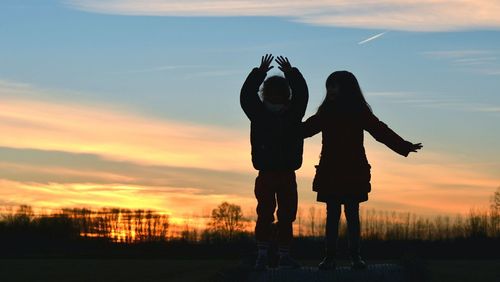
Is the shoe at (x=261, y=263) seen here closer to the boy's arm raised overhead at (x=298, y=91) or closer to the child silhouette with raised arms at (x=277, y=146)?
the child silhouette with raised arms at (x=277, y=146)

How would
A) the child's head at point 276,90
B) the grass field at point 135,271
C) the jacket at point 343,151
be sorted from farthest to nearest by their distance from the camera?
the grass field at point 135,271 < the child's head at point 276,90 < the jacket at point 343,151

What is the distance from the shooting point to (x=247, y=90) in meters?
12.0

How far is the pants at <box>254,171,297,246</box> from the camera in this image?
39.0 feet

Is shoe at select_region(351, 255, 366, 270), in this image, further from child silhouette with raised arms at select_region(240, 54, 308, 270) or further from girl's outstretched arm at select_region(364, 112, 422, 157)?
girl's outstretched arm at select_region(364, 112, 422, 157)

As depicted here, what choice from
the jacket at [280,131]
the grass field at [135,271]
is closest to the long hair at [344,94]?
the jacket at [280,131]

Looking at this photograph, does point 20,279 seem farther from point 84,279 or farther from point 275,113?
point 275,113

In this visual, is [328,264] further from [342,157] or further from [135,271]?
[135,271]

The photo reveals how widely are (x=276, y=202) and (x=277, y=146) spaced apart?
748 mm

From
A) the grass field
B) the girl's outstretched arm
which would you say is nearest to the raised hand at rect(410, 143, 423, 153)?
the girl's outstretched arm

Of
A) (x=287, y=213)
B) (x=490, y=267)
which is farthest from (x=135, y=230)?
(x=287, y=213)

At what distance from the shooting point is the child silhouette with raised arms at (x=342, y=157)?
11.7 metres

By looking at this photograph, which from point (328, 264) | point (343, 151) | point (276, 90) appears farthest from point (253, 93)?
point (328, 264)

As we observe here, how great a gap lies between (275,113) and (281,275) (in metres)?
1.93

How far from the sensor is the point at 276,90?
11.9m
